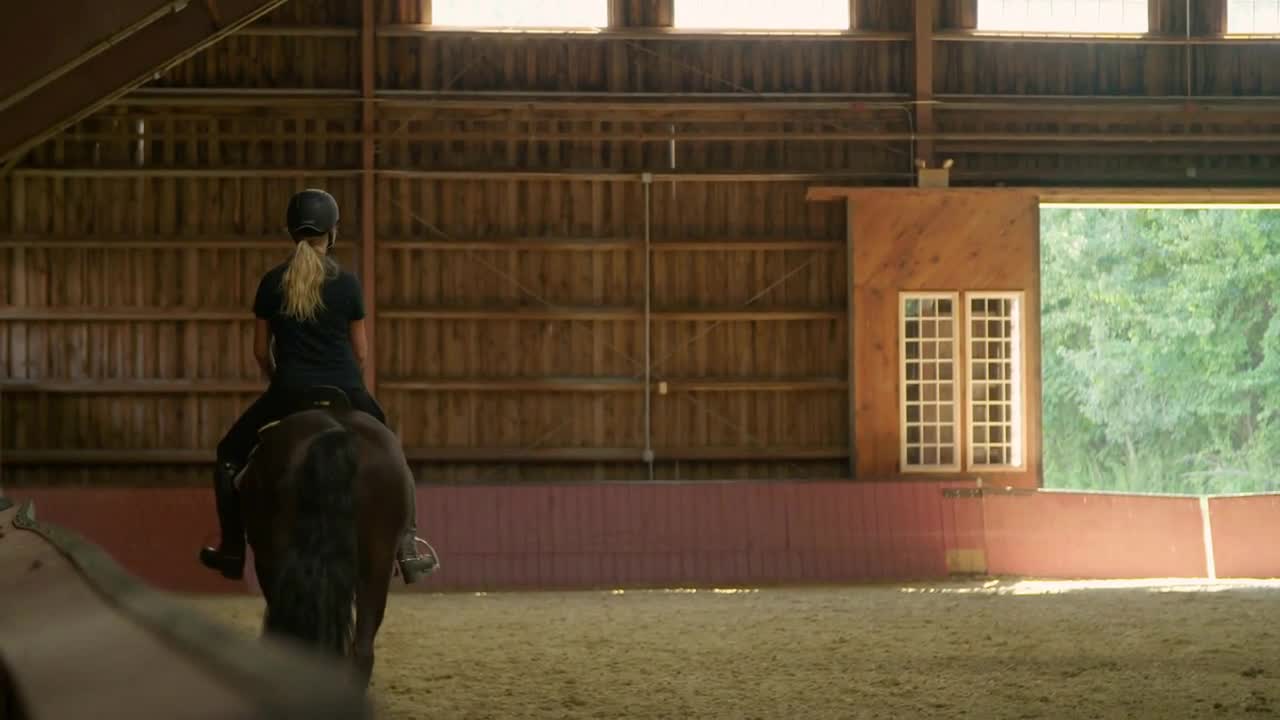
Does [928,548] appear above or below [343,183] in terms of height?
below

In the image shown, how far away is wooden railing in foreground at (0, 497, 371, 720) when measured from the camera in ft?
3.61

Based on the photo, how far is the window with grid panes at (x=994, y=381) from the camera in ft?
51.7

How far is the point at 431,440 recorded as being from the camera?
15.7m

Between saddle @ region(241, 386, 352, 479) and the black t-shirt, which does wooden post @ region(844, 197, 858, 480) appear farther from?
saddle @ region(241, 386, 352, 479)

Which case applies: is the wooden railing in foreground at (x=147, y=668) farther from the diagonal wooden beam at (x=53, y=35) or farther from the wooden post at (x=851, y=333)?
the wooden post at (x=851, y=333)

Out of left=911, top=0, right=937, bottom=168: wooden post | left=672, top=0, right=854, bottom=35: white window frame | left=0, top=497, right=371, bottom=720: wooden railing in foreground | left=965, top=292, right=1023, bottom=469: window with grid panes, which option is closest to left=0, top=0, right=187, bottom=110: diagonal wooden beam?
left=672, top=0, right=854, bottom=35: white window frame

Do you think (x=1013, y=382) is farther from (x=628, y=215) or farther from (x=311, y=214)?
(x=311, y=214)

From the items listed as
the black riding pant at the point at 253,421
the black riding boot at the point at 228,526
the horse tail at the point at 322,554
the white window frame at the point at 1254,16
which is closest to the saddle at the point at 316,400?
the black riding pant at the point at 253,421

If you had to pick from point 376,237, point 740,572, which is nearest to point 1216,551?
point 740,572

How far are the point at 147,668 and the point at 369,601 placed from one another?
142 inches

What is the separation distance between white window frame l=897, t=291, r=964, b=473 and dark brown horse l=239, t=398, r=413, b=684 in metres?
11.2

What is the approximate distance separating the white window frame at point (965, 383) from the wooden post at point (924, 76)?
139 centimetres

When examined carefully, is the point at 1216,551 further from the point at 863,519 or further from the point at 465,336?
the point at 465,336

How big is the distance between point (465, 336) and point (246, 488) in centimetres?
1095
